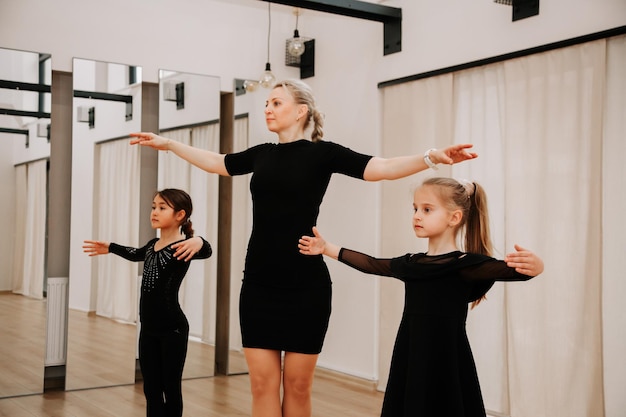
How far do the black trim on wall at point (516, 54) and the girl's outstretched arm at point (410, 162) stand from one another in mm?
1823

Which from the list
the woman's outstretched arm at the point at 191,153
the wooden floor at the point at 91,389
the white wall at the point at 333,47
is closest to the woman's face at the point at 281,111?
the woman's outstretched arm at the point at 191,153

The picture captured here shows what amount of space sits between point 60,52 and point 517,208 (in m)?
3.18

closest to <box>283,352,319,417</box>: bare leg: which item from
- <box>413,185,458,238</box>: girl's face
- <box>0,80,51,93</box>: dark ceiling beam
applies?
<box>413,185,458,238</box>: girl's face

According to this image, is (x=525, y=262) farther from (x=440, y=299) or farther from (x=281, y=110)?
(x=281, y=110)

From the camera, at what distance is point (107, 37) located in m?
4.86

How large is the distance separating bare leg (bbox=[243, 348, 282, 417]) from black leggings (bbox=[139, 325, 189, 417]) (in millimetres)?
736

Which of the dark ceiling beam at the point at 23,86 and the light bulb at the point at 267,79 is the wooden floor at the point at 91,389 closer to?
the dark ceiling beam at the point at 23,86

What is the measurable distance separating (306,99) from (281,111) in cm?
12

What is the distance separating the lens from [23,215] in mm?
4539

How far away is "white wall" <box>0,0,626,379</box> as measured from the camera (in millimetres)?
4477

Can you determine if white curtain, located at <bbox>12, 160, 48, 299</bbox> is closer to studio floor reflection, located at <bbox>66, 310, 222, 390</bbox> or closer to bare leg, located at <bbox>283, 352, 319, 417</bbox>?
studio floor reflection, located at <bbox>66, 310, 222, 390</bbox>

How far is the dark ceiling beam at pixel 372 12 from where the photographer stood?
14.9 feet

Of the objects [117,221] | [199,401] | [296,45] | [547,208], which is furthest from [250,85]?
[547,208]

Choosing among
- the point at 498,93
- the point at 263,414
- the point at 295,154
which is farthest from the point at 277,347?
the point at 498,93
